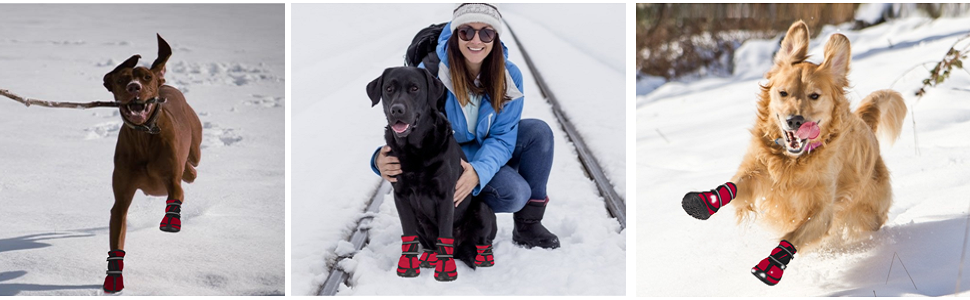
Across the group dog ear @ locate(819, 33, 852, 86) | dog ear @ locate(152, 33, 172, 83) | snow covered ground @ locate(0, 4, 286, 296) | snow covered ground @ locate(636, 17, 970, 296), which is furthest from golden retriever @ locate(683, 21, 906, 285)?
dog ear @ locate(152, 33, 172, 83)

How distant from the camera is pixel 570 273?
3.46 metres

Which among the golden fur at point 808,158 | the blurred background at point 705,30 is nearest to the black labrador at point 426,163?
the golden fur at point 808,158

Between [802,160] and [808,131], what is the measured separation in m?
0.22

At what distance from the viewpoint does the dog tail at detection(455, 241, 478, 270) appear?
3.54 m

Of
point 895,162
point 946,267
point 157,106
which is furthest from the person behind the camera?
point 895,162

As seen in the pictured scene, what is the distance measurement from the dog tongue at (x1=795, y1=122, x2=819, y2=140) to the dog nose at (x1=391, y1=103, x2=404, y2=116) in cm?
178

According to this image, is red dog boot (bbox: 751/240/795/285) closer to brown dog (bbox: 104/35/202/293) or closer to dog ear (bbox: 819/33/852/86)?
dog ear (bbox: 819/33/852/86)

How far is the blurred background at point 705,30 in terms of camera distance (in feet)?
35.7

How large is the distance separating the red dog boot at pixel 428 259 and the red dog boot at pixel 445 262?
0.16 metres

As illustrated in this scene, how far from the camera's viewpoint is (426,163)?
3.22 meters

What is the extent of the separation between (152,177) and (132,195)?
0.11 m

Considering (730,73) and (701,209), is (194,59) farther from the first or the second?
(730,73)

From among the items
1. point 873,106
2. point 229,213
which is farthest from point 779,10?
point 229,213

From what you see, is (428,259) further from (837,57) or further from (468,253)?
(837,57)
